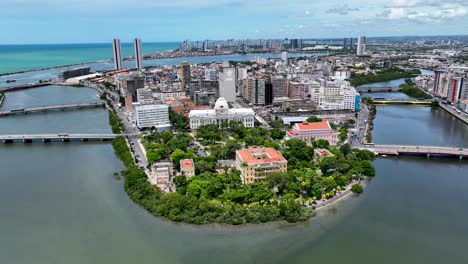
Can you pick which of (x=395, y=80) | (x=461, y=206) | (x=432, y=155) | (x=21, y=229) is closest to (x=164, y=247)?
(x=21, y=229)

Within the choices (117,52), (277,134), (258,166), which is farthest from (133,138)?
(117,52)

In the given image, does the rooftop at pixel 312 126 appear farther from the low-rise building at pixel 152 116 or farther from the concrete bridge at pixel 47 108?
the concrete bridge at pixel 47 108

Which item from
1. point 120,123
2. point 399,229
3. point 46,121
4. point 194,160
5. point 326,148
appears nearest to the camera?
point 399,229

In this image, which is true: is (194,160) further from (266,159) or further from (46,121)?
(46,121)

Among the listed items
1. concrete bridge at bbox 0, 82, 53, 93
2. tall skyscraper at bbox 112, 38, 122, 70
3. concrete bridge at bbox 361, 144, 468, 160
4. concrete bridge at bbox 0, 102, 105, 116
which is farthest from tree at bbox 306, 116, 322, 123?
tall skyscraper at bbox 112, 38, 122, 70

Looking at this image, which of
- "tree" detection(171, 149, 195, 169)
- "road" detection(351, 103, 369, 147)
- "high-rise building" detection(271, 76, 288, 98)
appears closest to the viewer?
"tree" detection(171, 149, 195, 169)

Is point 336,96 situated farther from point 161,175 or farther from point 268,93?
point 161,175

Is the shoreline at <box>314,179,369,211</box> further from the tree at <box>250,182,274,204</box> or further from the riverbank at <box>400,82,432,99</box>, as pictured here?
the riverbank at <box>400,82,432,99</box>
